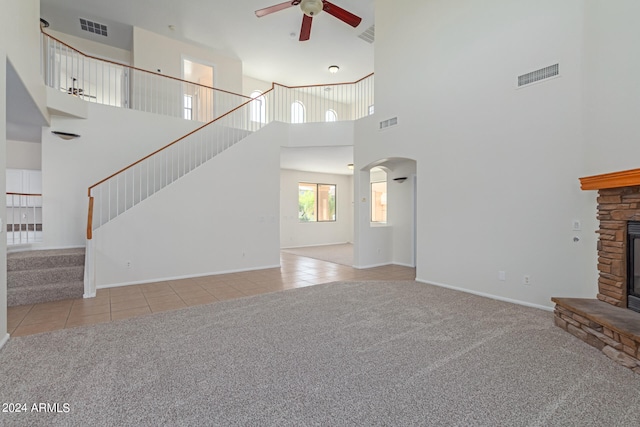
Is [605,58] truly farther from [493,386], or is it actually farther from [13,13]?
[13,13]

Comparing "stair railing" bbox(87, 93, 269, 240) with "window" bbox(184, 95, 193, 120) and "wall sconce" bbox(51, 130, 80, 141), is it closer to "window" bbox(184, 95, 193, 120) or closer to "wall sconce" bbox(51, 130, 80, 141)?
"wall sconce" bbox(51, 130, 80, 141)

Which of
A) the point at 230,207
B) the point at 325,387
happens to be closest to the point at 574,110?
the point at 325,387

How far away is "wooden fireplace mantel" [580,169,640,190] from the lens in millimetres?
2744

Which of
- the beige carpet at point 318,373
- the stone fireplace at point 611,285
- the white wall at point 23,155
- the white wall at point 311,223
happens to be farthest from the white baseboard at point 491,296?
the white wall at point 23,155

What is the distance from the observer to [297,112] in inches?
413

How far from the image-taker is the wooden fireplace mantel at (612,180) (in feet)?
9.00

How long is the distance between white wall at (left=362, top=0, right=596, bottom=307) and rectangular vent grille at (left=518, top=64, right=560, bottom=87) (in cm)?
7

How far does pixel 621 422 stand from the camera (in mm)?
1820

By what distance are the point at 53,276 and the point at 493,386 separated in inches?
223

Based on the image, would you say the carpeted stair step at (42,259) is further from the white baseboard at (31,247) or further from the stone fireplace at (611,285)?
the stone fireplace at (611,285)

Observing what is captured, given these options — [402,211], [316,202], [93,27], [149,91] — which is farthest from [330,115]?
[93,27]

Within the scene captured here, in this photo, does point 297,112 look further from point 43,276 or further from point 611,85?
point 611,85

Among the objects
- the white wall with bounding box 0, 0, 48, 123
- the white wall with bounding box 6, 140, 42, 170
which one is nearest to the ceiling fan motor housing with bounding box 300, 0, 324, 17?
the white wall with bounding box 0, 0, 48, 123

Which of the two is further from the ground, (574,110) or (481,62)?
(481,62)
